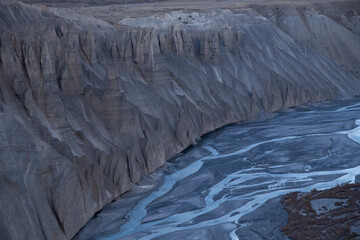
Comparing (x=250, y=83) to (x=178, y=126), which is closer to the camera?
(x=178, y=126)

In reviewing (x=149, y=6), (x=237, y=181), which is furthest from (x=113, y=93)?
(x=149, y=6)

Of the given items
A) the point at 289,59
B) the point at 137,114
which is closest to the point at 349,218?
the point at 137,114

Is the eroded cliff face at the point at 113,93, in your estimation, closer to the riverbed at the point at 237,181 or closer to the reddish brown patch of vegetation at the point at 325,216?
the riverbed at the point at 237,181

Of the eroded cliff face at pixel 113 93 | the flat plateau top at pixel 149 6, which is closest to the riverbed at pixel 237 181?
the eroded cliff face at pixel 113 93

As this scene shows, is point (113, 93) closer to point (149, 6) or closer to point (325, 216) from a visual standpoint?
point (325, 216)

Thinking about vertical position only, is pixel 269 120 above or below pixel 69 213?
below

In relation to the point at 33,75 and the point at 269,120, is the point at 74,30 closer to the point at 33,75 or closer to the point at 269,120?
the point at 33,75

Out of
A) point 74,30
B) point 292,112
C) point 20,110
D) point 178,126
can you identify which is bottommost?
point 292,112
